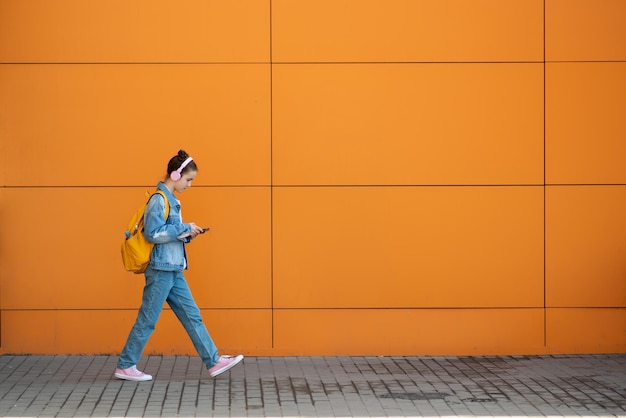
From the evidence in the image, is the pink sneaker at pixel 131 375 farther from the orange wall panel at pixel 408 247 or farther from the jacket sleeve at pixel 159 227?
the orange wall panel at pixel 408 247

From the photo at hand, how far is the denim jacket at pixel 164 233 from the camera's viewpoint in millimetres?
8617

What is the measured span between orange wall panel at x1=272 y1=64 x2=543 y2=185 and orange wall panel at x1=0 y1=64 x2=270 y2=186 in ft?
0.94

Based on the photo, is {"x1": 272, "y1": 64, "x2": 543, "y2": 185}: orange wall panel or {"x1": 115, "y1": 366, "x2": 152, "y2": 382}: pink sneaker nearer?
{"x1": 115, "y1": 366, "x2": 152, "y2": 382}: pink sneaker

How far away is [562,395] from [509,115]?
2.84 m

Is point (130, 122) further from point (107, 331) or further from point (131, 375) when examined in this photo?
point (131, 375)

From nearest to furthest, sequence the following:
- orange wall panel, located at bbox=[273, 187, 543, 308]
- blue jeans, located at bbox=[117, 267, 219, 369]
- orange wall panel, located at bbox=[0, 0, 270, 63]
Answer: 1. blue jeans, located at bbox=[117, 267, 219, 369]
2. orange wall panel, located at bbox=[0, 0, 270, 63]
3. orange wall panel, located at bbox=[273, 187, 543, 308]

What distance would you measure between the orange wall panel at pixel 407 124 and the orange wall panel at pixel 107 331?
135 cm

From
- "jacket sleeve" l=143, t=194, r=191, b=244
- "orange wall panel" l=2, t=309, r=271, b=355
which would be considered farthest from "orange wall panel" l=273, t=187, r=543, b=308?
"jacket sleeve" l=143, t=194, r=191, b=244

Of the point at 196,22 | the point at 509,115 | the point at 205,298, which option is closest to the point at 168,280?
the point at 205,298

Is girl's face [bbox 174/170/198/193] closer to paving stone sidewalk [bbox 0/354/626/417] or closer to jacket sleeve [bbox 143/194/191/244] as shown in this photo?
jacket sleeve [bbox 143/194/191/244]

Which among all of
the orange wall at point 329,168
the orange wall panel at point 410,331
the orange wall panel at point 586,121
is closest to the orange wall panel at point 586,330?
the orange wall at point 329,168

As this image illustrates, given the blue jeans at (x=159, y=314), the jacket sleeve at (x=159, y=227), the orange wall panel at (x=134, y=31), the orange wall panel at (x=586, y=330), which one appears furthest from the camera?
the orange wall panel at (x=586, y=330)

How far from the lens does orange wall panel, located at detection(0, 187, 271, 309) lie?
1000 cm

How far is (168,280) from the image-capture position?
8.80 metres
